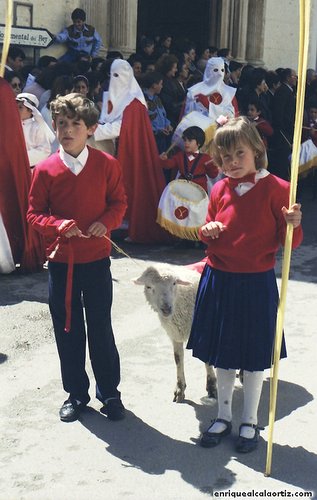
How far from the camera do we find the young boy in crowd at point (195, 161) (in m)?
7.68

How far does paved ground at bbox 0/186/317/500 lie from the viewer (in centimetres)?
336

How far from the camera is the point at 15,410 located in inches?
162

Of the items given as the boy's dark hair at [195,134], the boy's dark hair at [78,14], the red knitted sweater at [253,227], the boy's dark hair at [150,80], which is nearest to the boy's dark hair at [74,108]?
the red knitted sweater at [253,227]

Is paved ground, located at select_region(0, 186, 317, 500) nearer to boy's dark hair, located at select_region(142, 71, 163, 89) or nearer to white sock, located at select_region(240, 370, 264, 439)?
white sock, located at select_region(240, 370, 264, 439)

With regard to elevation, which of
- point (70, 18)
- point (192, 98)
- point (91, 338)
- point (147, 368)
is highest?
point (70, 18)

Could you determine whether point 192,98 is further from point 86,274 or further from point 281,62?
point 281,62

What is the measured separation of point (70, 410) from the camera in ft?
13.2

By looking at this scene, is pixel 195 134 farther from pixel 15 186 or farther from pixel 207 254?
pixel 207 254

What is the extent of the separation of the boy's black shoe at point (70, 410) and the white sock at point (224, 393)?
74 cm

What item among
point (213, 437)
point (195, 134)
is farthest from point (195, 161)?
point (213, 437)

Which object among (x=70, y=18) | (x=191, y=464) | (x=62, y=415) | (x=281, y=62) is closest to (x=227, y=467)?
(x=191, y=464)

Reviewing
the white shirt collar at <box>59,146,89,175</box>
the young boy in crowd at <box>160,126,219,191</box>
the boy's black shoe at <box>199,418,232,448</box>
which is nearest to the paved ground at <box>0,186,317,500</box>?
the boy's black shoe at <box>199,418,232,448</box>

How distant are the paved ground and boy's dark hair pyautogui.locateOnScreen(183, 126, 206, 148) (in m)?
2.62

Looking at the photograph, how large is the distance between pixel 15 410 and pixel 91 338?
61cm
